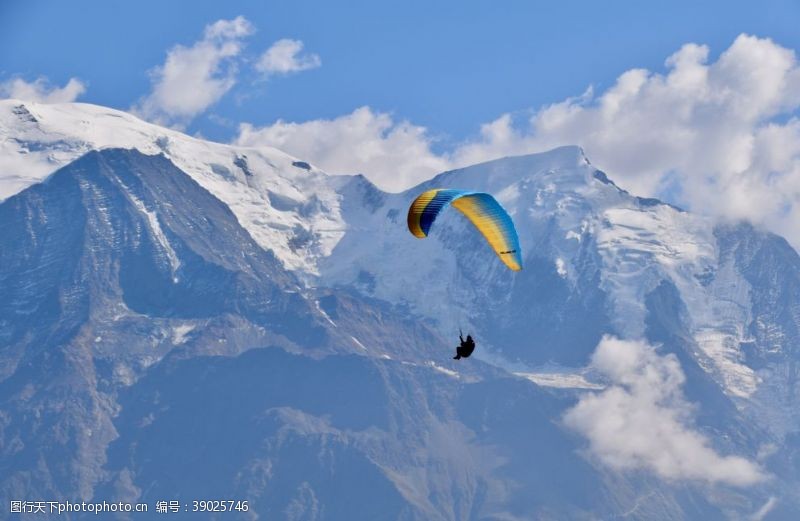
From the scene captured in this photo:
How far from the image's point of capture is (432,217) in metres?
198

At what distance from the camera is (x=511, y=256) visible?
656 ft

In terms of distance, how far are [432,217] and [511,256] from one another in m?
8.75

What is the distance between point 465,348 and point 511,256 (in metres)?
12.2

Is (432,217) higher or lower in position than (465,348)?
higher

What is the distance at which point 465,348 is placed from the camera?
7579 inches

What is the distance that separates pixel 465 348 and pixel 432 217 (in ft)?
44.8
